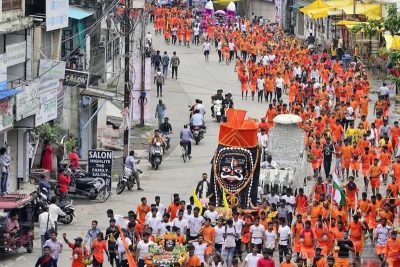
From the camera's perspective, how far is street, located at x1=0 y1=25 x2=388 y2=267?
3681 centimetres

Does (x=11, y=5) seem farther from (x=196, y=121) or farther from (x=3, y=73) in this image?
(x=196, y=121)

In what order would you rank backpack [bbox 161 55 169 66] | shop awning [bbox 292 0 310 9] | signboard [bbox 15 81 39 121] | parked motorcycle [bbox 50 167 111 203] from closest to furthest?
1. signboard [bbox 15 81 39 121]
2. parked motorcycle [bbox 50 167 111 203]
3. backpack [bbox 161 55 169 66]
4. shop awning [bbox 292 0 310 9]

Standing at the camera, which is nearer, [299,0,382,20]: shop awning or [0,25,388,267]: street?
[0,25,388,267]: street

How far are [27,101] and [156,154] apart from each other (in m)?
5.96

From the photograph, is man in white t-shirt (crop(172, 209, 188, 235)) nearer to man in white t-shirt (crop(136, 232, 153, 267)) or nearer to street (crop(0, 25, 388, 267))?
man in white t-shirt (crop(136, 232, 153, 267))

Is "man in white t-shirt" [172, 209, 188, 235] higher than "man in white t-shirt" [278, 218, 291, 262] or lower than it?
higher

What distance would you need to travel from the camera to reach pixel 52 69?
1654 inches

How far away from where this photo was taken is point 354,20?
6938 cm

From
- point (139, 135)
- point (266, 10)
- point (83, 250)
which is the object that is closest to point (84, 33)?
point (139, 135)

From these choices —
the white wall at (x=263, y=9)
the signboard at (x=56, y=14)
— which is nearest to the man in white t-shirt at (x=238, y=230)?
the signboard at (x=56, y=14)

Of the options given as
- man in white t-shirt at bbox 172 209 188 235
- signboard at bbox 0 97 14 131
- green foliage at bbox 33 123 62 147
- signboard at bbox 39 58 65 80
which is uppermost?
signboard at bbox 39 58 65 80

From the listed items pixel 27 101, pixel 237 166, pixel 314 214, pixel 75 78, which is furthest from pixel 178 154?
pixel 314 214

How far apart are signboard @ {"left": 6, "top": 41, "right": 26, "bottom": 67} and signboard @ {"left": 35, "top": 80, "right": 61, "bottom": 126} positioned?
843mm

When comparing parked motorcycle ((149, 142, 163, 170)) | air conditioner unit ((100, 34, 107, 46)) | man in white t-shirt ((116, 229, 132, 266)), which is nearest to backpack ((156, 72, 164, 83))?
air conditioner unit ((100, 34, 107, 46))
